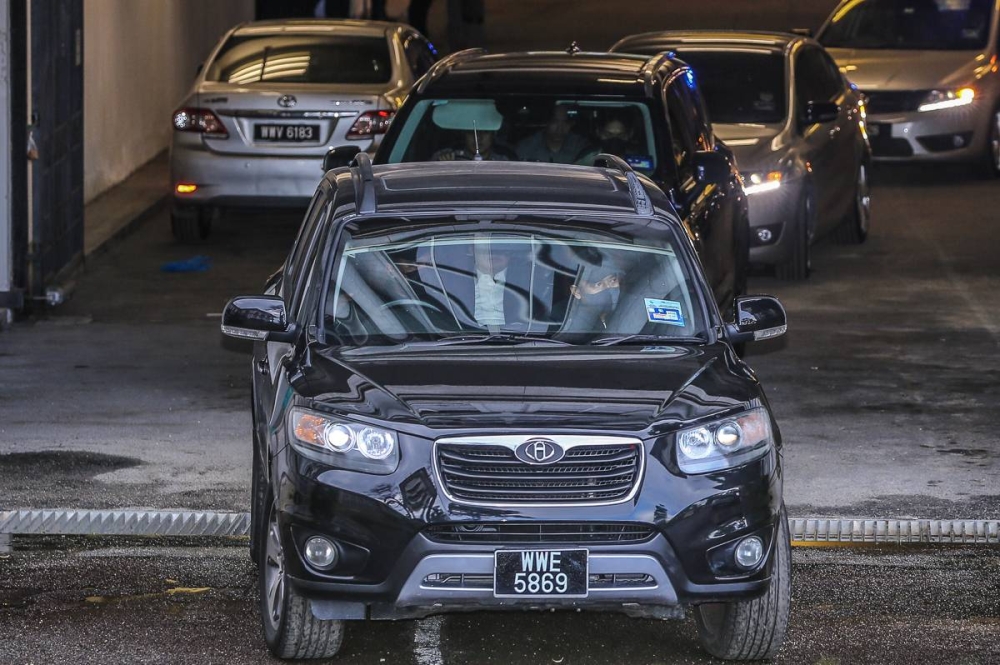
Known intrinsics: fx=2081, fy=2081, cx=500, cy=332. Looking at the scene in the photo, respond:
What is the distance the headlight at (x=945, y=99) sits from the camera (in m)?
19.3

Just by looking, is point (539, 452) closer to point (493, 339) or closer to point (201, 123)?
point (493, 339)

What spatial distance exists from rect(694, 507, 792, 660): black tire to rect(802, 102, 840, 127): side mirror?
8.59 m

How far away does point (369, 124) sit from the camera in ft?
51.3

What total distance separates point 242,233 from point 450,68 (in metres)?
6.10

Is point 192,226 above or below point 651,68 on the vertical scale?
below

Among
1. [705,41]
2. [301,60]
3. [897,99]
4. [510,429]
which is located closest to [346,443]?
[510,429]

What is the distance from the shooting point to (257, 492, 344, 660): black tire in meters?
6.45

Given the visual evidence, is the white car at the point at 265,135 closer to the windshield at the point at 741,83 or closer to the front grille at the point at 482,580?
the windshield at the point at 741,83

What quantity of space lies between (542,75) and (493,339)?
4645mm

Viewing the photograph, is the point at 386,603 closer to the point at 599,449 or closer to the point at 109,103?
the point at 599,449

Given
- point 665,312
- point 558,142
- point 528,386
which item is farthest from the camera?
point 558,142

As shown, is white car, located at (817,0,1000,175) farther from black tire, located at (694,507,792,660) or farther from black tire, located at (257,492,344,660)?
black tire, located at (257,492,344,660)

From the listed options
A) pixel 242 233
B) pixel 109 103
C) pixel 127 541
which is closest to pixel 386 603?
pixel 127 541

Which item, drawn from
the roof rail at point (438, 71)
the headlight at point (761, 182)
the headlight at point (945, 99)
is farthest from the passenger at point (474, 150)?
the headlight at point (945, 99)
